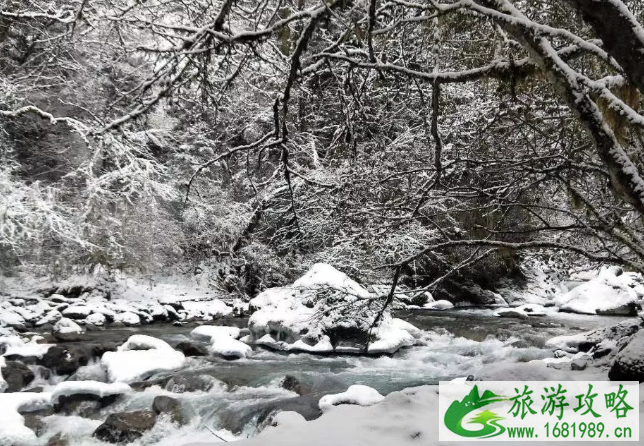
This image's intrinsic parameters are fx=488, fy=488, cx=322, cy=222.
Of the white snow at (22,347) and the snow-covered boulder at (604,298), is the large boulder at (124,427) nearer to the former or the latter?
the white snow at (22,347)

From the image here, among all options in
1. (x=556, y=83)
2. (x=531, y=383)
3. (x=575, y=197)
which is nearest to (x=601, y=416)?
(x=531, y=383)

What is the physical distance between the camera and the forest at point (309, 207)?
2.54 meters

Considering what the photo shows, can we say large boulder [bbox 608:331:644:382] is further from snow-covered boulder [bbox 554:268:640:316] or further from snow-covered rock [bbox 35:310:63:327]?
snow-covered rock [bbox 35:310:63:327]

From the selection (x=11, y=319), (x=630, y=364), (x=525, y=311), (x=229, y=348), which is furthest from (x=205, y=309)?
(x=630, y=364)

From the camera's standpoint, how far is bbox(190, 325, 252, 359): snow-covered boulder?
9.20 metres

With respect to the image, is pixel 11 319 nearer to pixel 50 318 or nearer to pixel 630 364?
pixel 50 318

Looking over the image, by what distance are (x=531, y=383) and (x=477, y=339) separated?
658cm

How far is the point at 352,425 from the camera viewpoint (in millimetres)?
3281

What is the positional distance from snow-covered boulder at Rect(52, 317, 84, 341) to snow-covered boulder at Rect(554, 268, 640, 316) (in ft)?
44.1

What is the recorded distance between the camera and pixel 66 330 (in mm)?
10516

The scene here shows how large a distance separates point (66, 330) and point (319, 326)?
551cm

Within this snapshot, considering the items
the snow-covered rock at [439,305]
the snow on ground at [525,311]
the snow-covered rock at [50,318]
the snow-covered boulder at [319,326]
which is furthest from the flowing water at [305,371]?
the snow-covered rock at [439,305]

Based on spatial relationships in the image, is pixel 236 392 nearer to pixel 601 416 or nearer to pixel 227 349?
pixel 227 349

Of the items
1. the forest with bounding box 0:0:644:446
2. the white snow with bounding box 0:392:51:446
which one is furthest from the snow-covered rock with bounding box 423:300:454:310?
the white snow with bounding box 0:392:51:446
